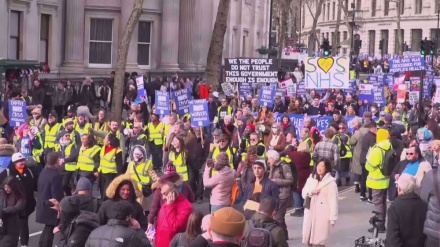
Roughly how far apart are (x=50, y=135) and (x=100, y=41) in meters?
20.7

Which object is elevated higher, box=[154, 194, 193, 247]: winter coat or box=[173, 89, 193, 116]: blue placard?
box=[173, 89, 193, 116]: blue placard

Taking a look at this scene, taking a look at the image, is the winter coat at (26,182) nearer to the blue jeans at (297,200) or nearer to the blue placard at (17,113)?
the blue jeans at (297,200)

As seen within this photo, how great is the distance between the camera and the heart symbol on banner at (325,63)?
23938 mm

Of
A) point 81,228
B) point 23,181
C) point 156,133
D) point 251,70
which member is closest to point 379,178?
point 23,181

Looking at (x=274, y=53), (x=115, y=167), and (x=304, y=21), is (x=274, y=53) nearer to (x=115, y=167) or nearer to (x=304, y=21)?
(x=115, y=167)

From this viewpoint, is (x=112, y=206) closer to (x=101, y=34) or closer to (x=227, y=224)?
(x=227, y=224)

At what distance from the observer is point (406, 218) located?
989 cm

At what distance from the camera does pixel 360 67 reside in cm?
6788

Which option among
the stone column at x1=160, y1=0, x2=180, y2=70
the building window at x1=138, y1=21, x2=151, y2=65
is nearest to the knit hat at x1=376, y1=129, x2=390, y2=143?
the stone column at x1=160, y1=0, x2=180, y2=70

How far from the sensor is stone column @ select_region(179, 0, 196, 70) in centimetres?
4200

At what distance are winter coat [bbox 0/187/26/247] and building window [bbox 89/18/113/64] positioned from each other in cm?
2702

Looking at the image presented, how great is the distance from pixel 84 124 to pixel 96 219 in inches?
376

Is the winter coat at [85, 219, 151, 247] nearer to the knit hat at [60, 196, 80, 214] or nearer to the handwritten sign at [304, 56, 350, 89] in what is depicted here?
the knit hat at [60, 196, 80, 214]

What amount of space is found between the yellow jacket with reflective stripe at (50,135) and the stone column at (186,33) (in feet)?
78.3
